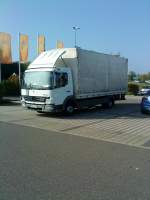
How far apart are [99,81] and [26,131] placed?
338 inches

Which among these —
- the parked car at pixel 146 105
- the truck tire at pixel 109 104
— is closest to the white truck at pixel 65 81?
the truck tire at pixel 109 104

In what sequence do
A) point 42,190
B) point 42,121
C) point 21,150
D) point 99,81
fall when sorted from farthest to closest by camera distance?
1. point 99,81
2. point 42,121
3. point 21,150
4. point 42,190

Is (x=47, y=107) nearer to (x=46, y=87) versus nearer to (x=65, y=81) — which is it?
(x=46, y=87)

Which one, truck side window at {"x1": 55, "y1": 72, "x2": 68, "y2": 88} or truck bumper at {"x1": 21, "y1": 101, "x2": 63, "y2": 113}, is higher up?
truck side window at {"x1": 55, "y1": 72, "x2": 68, "y2": 88}

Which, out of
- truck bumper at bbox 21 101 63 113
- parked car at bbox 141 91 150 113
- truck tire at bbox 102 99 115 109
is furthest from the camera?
truck tire at bbox 102 99 115 109

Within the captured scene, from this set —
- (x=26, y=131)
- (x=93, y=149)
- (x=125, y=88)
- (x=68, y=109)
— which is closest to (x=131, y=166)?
(x=93, y=149)

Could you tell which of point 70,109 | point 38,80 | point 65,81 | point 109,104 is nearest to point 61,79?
point 65,81

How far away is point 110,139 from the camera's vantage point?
30.6ft

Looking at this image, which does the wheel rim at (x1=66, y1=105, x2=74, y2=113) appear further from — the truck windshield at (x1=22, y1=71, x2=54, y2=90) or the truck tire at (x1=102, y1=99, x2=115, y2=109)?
the truck tire at (x1=102, y1=99, x2=115, y2=109)

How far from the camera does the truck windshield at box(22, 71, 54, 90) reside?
14.4 meters

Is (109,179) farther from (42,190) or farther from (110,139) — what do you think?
(110,139)

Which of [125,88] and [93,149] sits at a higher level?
[125,88]

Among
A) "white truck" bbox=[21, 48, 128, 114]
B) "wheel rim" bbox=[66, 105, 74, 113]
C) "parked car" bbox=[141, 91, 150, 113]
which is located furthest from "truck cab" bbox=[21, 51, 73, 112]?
"parked car" bbox=[141, 91, 150, 113]

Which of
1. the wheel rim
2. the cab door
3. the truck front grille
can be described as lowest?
the wheel rim
